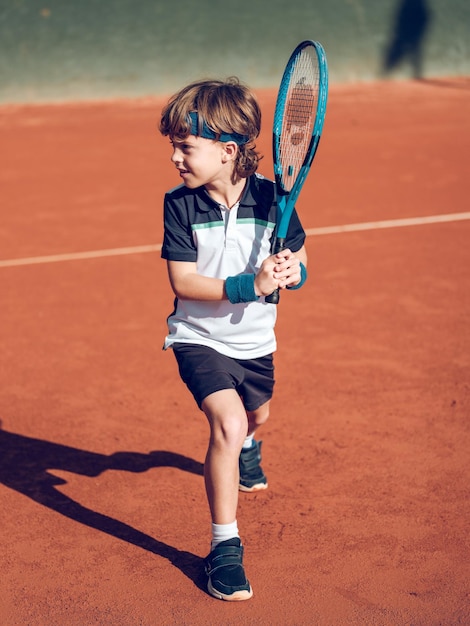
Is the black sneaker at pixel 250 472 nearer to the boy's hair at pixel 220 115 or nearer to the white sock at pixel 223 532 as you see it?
the white sock at pixel 223 532

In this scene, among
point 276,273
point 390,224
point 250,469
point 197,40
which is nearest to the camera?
point 276,273

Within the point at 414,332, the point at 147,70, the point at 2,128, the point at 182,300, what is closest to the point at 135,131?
the point at 2,128

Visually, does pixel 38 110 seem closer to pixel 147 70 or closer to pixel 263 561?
pixel 147 70

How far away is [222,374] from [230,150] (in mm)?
911

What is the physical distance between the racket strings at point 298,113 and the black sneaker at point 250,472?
4.54 ft

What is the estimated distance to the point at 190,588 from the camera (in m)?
3.72

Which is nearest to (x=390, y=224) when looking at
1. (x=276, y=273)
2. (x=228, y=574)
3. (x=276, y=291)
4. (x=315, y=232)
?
(x=315, y=232)

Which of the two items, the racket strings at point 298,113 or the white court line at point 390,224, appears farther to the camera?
the white court line at point 390,224

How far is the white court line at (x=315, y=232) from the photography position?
8438mm

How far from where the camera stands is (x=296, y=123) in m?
4.10

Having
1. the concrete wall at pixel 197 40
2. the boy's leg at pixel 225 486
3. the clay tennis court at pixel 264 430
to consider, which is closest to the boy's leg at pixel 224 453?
the boy's leg at pixel 225 486

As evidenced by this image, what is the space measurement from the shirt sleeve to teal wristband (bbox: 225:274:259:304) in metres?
0.24

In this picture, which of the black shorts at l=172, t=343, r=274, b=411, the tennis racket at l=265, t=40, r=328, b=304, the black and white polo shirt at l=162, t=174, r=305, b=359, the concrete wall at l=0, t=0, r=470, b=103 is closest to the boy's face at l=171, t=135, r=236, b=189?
the black and white polo shirt at l=162, t=174, r=305, b=359

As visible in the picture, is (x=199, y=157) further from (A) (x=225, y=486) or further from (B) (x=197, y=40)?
(B) (x=197, y=40)
